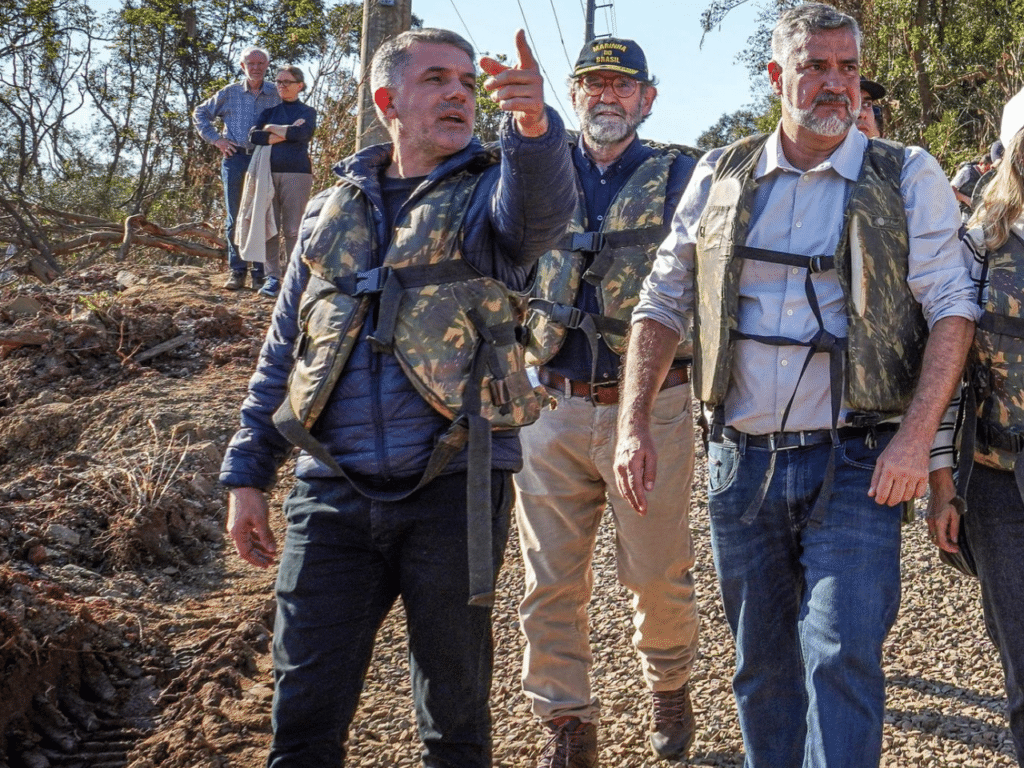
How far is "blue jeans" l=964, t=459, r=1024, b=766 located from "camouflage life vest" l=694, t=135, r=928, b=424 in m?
0.32

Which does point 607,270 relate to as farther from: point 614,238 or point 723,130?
point 723,130

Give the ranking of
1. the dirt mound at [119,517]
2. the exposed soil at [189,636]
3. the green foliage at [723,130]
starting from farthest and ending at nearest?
the green foliage at [723,130] < the dirt mound at [119,517] < the exposed soil at [189,636]

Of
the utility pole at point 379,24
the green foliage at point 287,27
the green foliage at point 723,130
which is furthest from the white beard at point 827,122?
the green foliage at point 723,130

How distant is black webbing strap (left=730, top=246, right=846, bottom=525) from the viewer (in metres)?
2.97

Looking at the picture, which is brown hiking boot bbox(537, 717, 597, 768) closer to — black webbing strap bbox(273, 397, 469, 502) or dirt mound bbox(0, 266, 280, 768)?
dirt mound bbox(0, 266, 280, 768)

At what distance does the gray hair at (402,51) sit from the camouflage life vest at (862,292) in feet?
2.62

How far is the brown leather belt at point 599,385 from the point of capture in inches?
162

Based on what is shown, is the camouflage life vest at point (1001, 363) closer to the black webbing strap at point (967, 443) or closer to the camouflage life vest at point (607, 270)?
the black webbing strap at point (967, 443)

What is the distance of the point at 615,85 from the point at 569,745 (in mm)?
2227

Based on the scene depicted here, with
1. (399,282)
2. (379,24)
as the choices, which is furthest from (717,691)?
(379,24)

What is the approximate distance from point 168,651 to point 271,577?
3.37 ft

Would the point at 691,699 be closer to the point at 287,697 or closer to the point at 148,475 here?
the point at 287,697

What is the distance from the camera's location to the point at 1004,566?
118 inches

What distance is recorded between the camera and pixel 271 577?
624 cm
